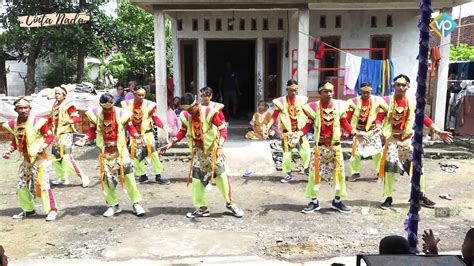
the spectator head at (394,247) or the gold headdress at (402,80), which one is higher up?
the gold headdress at (402,80)

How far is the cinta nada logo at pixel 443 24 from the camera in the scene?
995 centimetres

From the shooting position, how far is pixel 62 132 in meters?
8.03

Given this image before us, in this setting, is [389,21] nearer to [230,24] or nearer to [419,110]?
[230,24]

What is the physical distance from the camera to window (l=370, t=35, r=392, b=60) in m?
12.5

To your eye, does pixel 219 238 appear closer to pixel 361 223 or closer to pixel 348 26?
pixel 361 223

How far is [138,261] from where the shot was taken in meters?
4.88

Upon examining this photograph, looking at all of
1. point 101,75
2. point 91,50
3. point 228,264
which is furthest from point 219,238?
point 101,75

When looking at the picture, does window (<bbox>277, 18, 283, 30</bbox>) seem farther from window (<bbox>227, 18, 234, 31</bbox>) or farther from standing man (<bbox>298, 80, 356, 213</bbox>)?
standing man (<bbox>298, 80, 356, 213</bbox>)

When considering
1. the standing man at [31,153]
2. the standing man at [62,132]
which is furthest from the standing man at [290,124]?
the standing man at [31,153]

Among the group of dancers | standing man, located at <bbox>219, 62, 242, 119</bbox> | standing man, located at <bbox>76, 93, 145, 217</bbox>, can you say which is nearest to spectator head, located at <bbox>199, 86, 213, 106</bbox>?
the group of dancers

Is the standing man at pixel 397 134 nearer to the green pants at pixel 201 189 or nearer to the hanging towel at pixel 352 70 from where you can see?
the green pants at pixel 201 189

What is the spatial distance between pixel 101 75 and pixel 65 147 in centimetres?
1251

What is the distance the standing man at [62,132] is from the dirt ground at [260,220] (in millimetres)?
397

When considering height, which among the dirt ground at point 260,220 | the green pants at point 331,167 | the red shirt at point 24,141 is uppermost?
the red shirt at point 24,141
